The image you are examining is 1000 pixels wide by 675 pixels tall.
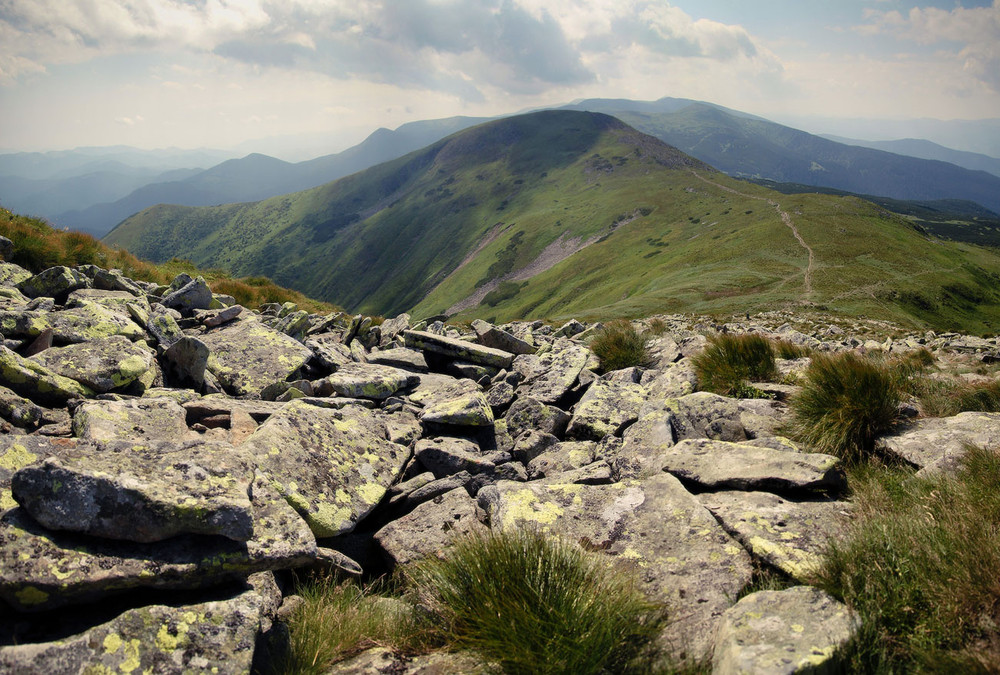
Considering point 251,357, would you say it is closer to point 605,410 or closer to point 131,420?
point 131,420

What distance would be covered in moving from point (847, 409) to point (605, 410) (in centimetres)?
438

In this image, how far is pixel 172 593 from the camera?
4.29m

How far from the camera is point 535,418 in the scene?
1058cm

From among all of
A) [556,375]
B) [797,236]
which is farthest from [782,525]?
[797,236]

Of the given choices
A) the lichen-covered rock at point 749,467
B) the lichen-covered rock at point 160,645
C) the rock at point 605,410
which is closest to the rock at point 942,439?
the lichen-covered rock at point 749,467

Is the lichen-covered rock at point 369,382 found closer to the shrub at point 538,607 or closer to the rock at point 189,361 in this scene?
the rock at point 189,361

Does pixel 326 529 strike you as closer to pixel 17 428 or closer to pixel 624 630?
pixel 624 630

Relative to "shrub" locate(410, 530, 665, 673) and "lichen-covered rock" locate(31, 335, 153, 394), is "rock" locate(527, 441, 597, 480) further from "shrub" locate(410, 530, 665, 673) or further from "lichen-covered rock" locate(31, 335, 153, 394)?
"lichen-covered rock" locate(31, 335, 153, 394)

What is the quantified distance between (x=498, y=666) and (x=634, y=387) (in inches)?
327

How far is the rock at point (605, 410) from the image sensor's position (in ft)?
32.7

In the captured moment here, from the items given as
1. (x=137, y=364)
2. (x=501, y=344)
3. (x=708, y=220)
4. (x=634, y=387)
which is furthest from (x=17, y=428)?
(x=708, y=220)

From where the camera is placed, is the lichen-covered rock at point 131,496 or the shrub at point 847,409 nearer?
the lichen-covered rock at point 131,496

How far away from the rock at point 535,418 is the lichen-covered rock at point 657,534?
10.5 feet

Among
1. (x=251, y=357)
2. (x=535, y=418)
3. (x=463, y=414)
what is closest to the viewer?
(x=463, y=414)
